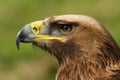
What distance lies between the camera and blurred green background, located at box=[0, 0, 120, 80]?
1252 cm

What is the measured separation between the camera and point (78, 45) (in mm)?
8352

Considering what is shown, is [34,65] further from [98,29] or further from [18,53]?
[98,29]

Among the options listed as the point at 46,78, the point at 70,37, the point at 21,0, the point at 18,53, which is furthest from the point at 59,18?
the point at 21,0

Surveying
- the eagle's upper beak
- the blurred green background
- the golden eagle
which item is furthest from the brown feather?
the blurred green background

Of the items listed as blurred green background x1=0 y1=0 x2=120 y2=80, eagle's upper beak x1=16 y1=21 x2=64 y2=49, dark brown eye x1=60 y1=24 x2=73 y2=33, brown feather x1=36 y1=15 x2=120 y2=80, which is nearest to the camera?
brown feather x1=36 y1=15 x2=120 y2=80

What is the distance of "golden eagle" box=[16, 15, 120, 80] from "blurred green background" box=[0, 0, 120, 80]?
3137mm

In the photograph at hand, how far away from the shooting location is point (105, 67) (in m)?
8.20

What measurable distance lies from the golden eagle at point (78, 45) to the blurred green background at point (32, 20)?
10.3ft

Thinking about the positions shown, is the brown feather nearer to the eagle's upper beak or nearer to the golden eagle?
the golden eagle

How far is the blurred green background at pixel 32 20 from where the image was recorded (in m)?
12.5

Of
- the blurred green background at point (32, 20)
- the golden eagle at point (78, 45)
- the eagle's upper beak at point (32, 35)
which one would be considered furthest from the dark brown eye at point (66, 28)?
the blurred green background at point (32, 20)

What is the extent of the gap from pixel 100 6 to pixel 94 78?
20.0 feet

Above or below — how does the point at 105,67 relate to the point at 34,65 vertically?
above

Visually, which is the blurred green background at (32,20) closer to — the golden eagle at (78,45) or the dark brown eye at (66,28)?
the golden eagle at (78,45)
